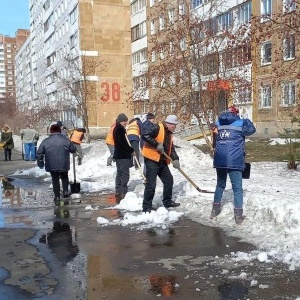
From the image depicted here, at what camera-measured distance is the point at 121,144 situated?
9.92m

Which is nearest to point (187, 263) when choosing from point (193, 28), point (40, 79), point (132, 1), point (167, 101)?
point (193, 28)

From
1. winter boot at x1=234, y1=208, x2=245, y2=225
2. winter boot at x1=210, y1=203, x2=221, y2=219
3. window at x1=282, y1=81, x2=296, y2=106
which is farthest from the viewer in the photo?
window at x1=282, y1=81, x2=296, y2=106

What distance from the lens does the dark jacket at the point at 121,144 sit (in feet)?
32.5

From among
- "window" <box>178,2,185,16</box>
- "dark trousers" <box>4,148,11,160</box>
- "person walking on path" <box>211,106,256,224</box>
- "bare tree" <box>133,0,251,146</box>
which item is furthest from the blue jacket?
"dark trousers" <box>4,148,11,160</box>

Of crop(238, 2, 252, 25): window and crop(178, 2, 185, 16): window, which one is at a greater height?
crop(238, 2, 252, 25): window

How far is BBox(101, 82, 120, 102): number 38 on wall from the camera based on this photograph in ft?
180

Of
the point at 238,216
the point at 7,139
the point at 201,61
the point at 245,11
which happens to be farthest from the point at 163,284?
the point at 245,11

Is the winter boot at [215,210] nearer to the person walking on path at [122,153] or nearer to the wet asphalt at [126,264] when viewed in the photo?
the wet asphalt at [126,264]

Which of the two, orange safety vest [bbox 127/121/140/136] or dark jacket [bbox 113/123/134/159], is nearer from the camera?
dark jacket [bbox 113/123/134/159]

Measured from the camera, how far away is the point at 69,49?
184 feet

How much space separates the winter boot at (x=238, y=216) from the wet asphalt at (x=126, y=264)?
1.14 feet

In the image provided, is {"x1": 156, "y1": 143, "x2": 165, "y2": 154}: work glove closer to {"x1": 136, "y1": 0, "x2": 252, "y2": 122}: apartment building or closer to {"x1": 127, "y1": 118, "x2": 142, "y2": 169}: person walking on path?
{"x1": 127, "y1": 118, "x2": 142, "y2": 169}: person walking on path

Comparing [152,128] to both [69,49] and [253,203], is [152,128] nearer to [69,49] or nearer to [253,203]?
[253,203]

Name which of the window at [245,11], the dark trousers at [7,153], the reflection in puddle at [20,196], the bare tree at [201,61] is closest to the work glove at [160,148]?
the reflection in puddle at [20,196]
